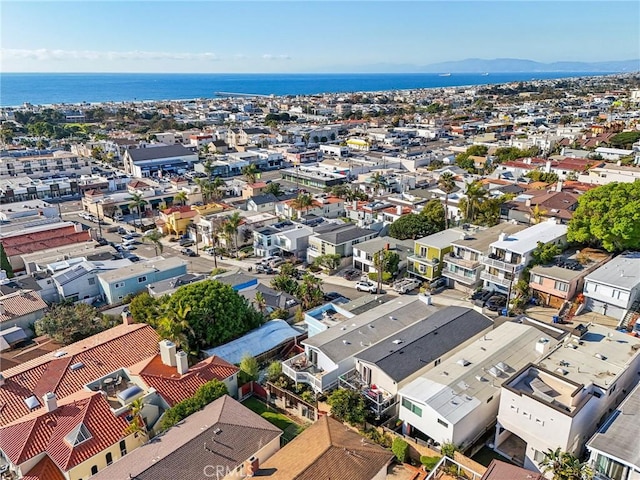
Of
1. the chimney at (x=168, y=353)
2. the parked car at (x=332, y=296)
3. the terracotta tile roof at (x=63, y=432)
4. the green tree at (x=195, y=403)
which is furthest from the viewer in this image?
the parked car at (x=332, y=296)

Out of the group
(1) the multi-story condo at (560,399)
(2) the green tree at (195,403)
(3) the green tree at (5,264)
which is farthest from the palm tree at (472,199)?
(3) the green tree at (5,264)

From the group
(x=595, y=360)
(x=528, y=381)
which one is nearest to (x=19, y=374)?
(x=528, y=381)

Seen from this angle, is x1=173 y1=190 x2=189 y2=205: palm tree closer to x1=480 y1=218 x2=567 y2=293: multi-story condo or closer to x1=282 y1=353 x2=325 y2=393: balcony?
x1=480 y1=218 x2=567 y2=293: multi-story condo

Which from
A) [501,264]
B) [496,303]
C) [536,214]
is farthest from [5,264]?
[536,214]

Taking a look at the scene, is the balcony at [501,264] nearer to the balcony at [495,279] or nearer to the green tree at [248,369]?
the balcony at [495,279]

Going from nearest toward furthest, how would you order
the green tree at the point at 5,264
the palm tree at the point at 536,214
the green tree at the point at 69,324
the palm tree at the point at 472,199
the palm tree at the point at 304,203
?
the green tree at the point at 69,324, the green tree at the point at 5,264, the palm tree at the point at 536,214, the palm tree at the point at 472,199, the palm tree at the point at 304,203

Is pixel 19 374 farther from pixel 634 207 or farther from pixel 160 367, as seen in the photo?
pixel 634 207

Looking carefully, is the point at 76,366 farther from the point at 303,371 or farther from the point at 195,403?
the point at 303,371
